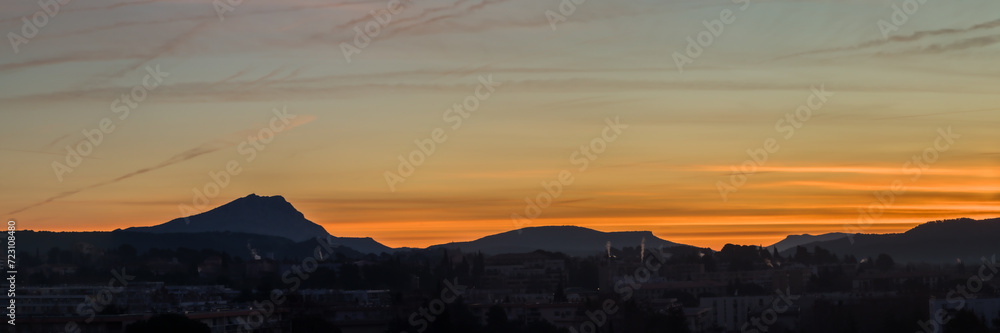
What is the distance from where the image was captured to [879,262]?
6097 inches

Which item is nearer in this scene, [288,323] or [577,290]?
[288,323]

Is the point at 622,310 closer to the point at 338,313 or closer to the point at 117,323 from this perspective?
the point at 338,313

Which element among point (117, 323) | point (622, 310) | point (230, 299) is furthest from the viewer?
point (230, 299)

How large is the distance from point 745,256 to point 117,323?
97323 millimetres

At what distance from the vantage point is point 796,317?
86.3 m

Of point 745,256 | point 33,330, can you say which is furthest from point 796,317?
point 745,256

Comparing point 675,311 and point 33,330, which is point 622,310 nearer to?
point 675,311

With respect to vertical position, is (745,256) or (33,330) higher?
(745,256)

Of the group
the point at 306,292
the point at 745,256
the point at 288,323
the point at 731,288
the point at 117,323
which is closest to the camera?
the point at 117,323

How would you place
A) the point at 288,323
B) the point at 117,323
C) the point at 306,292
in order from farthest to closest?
the point at 306,292
the point at 288,323
the point at 117,323

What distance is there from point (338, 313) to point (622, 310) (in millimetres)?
16817

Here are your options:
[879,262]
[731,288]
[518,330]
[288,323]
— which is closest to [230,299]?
[288,323]

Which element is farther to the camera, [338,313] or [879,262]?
[879,262]

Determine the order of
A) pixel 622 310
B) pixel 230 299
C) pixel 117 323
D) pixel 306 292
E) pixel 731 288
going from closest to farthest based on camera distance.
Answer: pixel 117 323, pixel 622 310, pixel 230 299, pixel 306 292, pixel 731 288
